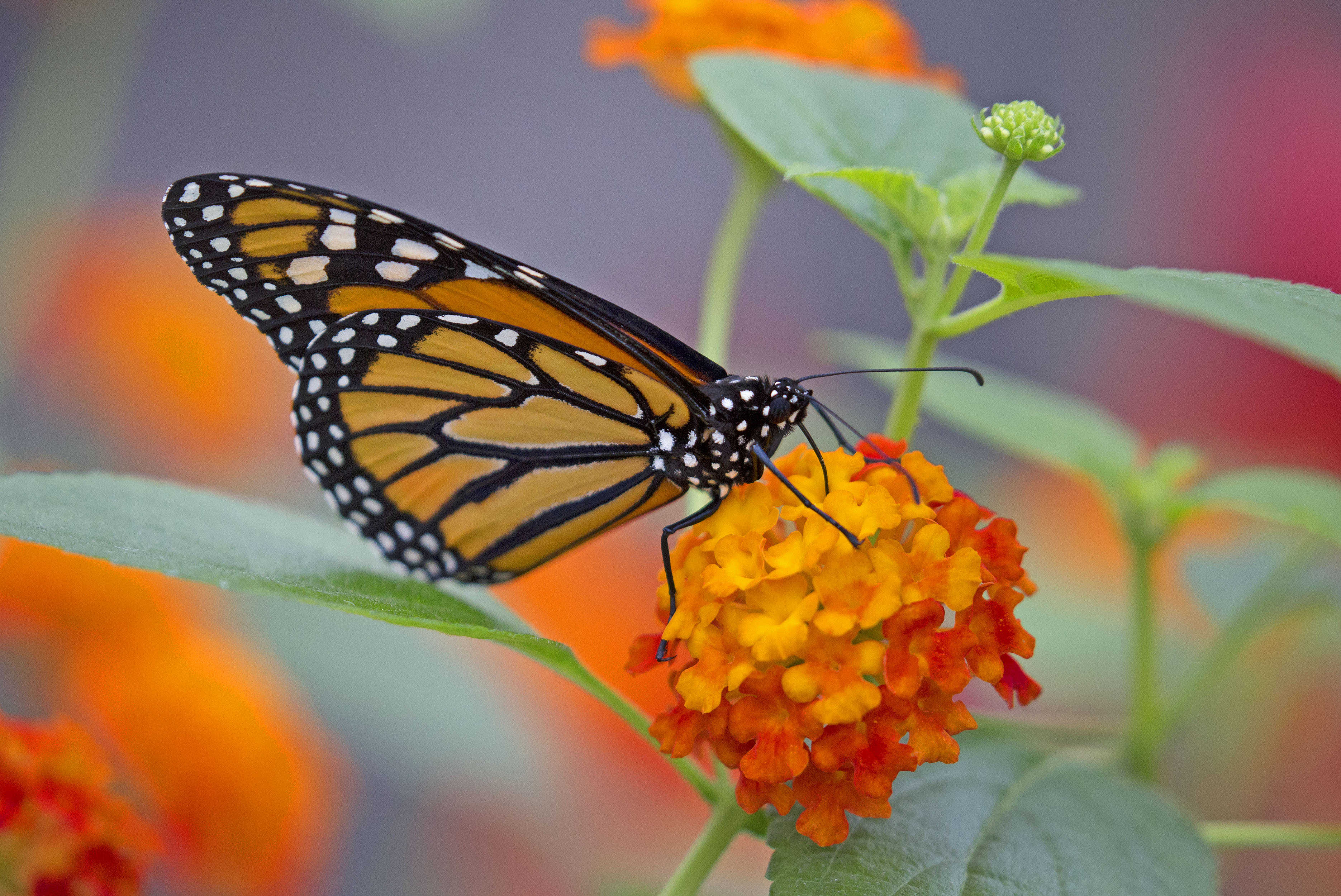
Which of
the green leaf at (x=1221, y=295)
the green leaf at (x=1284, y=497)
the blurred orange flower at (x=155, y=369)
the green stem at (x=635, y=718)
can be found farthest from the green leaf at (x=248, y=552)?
the blurred orange flower at (x=155, y=369)

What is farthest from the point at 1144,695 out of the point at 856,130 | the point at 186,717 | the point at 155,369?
the point at 155,369

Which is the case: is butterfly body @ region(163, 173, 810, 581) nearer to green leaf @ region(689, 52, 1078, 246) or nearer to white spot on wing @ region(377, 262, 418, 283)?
white spot on wing @ region(377, 262, 418, 283)

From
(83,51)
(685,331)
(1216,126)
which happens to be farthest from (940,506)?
(1216,126)

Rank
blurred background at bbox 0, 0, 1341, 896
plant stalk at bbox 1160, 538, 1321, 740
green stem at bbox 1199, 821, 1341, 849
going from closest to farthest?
green stem at bbox 1199, 821, 1341, 849 → plant stalk at bbox 1160, 538, 1321, 740 → blurred background at bbox 0, 0, 1341, 896

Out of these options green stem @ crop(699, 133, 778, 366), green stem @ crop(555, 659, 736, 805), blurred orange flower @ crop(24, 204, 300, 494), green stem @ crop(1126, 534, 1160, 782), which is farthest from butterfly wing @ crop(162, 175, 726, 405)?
blurred orange flower @ crop(24, 204, 300, 494)

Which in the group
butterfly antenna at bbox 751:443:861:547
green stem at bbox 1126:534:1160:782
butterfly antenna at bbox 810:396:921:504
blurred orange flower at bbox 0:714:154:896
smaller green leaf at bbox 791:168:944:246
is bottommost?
blurred orange flower at bbox 0:714:154:896

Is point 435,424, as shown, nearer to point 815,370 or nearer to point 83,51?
point 83,51

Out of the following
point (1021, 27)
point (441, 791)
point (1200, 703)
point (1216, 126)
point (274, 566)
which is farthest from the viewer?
point (1021, 27)
